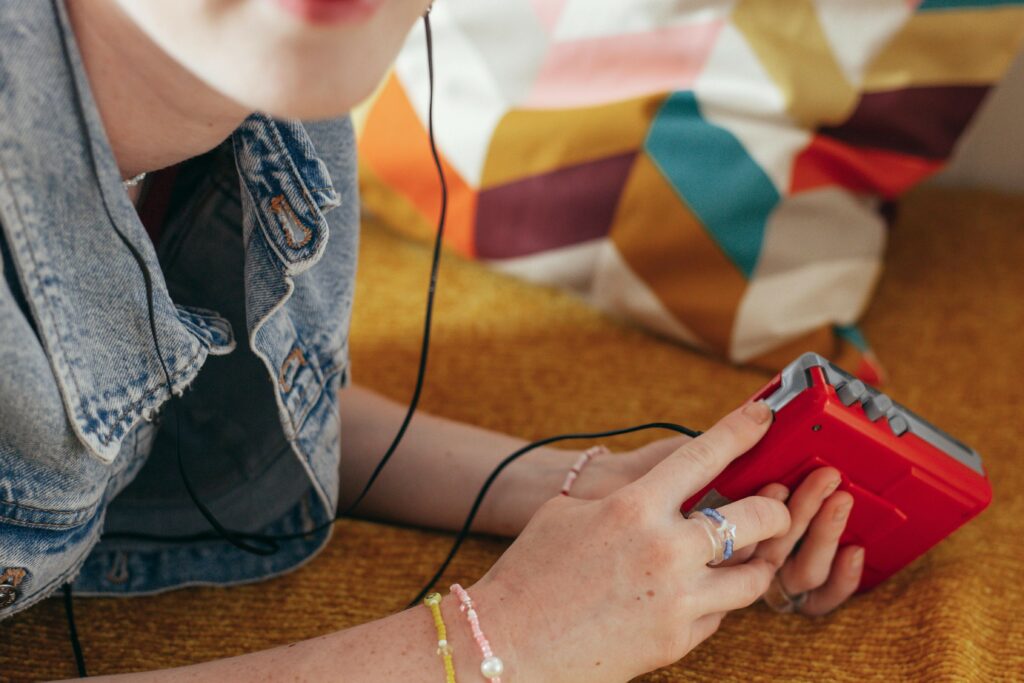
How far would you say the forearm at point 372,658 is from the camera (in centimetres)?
53

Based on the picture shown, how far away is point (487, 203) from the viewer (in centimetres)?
98

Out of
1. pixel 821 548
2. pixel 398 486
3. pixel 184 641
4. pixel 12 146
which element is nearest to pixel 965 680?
pixel 821 548

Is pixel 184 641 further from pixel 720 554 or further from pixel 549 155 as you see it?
pixel 549 155

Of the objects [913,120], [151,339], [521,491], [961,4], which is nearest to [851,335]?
[913,120]

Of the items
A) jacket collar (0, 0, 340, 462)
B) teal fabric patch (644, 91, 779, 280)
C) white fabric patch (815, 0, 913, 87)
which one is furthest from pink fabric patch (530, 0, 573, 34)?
jacket collar (0, 0, 340, 462)

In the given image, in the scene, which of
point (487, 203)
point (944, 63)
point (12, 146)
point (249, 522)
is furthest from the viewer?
point (487, 203)

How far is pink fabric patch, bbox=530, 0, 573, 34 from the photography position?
0.94 m

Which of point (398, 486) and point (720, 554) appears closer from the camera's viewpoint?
point (720, 554)

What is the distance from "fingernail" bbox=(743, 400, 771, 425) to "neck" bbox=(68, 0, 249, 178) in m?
0.36

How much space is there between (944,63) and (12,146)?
78cm

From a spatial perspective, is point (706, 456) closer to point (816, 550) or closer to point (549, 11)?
point (816, 550)

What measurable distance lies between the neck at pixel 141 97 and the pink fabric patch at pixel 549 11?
1.53 feet

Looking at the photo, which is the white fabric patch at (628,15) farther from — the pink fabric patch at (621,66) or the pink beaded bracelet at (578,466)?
the pink beaded bracelet at (578,466)

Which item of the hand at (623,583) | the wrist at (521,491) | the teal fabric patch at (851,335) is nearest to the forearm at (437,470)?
the wrist at (521,491)
